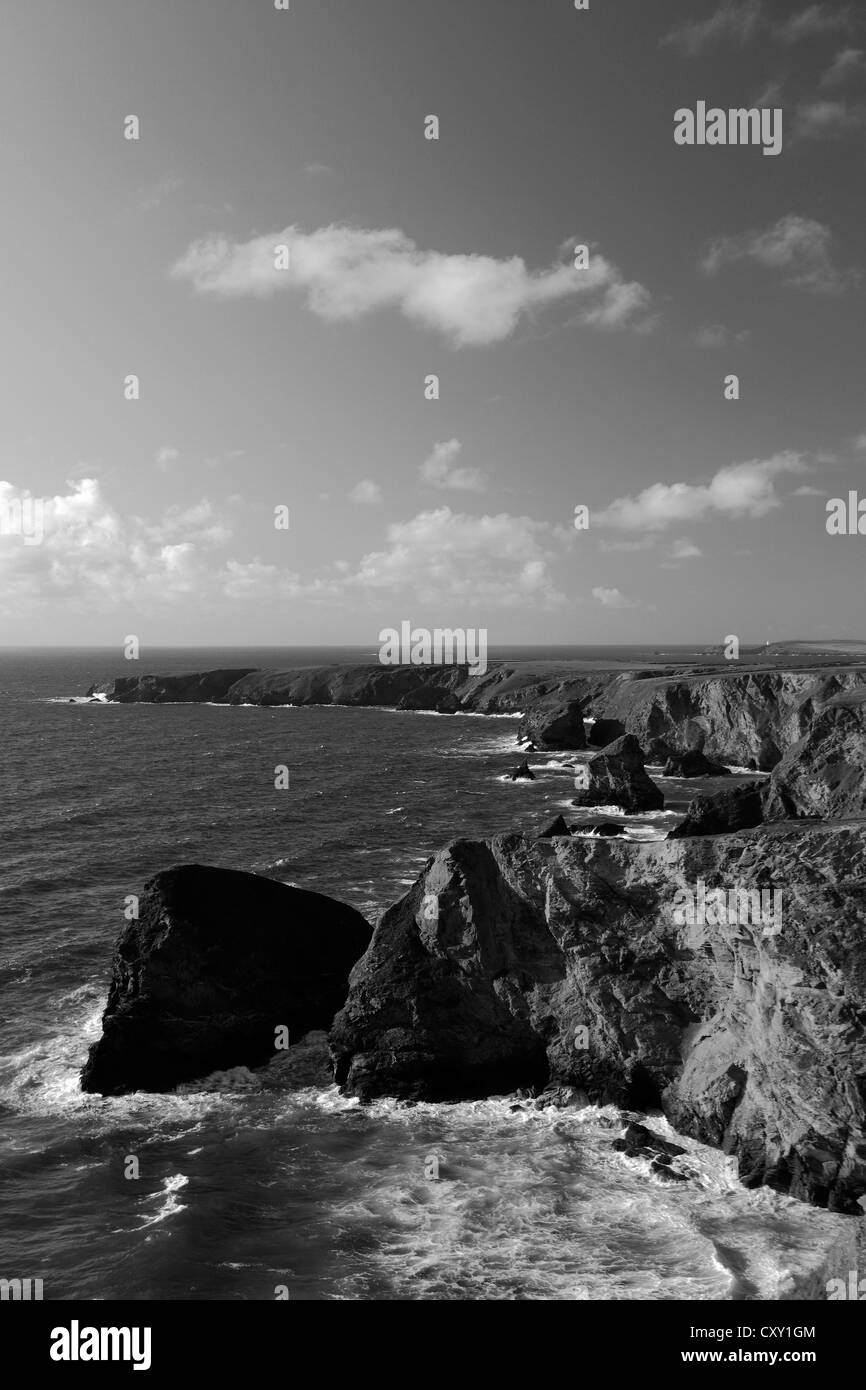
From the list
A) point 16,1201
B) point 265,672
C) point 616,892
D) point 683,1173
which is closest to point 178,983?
point 16,1201

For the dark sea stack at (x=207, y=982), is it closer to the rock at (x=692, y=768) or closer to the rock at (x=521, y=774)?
the rock at (x=521, y=774)

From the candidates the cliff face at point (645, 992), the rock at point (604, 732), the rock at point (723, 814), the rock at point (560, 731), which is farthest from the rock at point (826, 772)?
the rock at point (560, 731)

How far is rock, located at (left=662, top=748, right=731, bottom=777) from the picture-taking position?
87312mm

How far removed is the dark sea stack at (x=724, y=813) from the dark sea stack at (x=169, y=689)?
141 meters

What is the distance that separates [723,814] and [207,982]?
3947 centimetres

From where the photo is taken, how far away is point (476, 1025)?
28609 millimetres

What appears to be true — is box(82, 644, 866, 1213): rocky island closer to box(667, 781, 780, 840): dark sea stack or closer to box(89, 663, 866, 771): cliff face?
box(667, 781, 780, 840): dark sea stack

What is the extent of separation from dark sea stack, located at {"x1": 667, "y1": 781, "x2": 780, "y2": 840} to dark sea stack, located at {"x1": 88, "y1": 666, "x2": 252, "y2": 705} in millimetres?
141398

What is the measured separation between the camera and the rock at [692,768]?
8731 cm

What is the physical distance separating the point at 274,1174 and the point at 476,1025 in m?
8.50

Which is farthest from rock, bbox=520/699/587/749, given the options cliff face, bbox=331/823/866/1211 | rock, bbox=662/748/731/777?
cliff face, bbox=331/823/866/1211

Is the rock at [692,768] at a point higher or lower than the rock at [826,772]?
lower

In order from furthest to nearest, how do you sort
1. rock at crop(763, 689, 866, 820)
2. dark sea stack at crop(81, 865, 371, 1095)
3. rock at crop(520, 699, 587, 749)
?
rock at crop(520, 699, 587, 749)
rock at crop(763, 689, 866, 820)
dark sea stack at crop(81, 865, 371, 1095)
